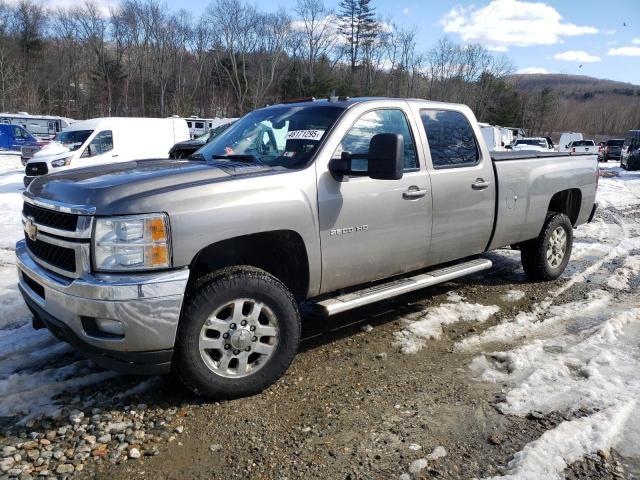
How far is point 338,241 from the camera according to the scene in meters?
3.59

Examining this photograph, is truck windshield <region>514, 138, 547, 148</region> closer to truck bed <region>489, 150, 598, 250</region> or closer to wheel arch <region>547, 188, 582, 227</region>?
wheel arch <region>547, 188, 582, 227</region>

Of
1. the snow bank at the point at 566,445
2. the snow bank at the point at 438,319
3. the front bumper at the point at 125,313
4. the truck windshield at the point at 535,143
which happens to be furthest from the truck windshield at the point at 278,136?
the truck windshield at the point at 535,143

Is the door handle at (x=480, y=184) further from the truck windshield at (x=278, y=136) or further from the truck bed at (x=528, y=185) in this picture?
the truck windshield at (x=278, y=136)

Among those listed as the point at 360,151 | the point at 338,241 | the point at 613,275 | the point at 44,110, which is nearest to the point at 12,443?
the point at 338,241

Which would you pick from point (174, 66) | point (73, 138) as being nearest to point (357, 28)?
point (174, 66)

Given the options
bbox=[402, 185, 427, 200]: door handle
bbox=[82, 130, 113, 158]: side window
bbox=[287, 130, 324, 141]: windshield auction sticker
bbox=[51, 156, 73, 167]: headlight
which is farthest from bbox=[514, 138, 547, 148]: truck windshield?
bbox=[287, 130, 324, 141]: windshield auction sticker

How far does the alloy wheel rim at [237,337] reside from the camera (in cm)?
310

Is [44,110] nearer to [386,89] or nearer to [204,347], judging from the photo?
[386,89]

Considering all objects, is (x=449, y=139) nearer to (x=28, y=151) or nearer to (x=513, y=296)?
(x=513, y=296)

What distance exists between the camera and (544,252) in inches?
229

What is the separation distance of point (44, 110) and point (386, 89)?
42661 mm

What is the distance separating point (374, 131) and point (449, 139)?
980 millimetres

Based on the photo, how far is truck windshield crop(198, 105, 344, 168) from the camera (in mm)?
3703

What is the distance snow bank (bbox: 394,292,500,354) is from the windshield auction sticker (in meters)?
1.83
